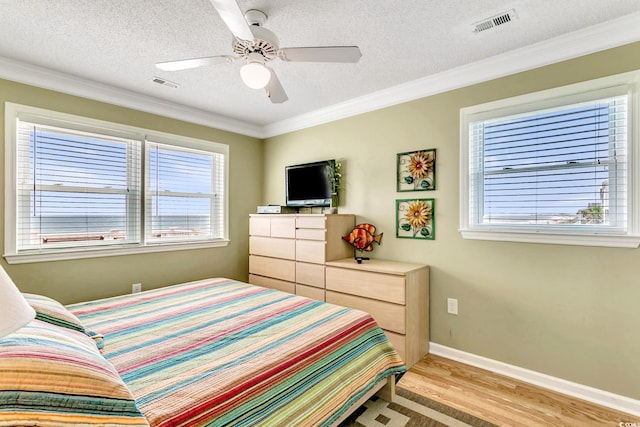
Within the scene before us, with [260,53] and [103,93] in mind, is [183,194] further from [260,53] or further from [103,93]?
[260,53]

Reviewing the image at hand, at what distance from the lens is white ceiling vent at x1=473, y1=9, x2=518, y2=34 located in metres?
1.89

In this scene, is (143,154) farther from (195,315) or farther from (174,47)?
(195,315)

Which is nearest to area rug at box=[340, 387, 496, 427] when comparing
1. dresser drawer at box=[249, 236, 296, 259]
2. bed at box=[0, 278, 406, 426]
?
bed at box=[0, 278, 406, 426]

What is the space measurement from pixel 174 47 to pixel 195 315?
1.96 m

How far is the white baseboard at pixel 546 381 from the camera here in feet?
6.54

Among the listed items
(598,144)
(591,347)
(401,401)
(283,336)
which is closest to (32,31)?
→ (283,336)

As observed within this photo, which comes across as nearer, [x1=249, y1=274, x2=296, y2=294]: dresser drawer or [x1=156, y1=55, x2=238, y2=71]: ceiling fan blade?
[x1=156, y1=55, x2=238, y2=71]: ceiling fan blade

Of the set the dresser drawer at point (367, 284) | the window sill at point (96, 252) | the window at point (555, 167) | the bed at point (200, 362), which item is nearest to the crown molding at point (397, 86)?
the window at point (555, 167)

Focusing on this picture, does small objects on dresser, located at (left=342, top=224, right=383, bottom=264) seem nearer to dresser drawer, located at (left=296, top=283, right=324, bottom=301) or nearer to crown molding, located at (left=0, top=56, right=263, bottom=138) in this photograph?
dresser drawer, located at (left=296, top=283, right=324, bottom=301)

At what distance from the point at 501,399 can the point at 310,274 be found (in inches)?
73.3

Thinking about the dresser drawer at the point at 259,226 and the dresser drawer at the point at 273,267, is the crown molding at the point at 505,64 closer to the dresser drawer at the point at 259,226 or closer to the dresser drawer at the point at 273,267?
the dresser drawer at the point at 259,226

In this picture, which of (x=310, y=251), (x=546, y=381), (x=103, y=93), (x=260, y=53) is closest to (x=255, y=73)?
(x=260, y=53)

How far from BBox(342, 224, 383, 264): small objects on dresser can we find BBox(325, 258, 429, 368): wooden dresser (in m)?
0.25

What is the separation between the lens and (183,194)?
3625mm
